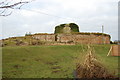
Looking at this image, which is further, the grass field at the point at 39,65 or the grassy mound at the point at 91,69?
the grass field at the point at 39,65

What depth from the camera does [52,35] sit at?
2017cm

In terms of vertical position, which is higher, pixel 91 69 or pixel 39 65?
pixel 91 69

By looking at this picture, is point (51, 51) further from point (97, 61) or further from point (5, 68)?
point (97, 61)

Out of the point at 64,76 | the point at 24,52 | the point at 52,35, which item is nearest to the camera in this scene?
the point at 64,76

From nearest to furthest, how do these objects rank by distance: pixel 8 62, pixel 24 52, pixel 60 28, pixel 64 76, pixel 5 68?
pixel 64 76
pixel 5 68
pixel 8 62
pixel 24 52
pixel 60 28

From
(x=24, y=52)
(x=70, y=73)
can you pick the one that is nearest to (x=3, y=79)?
(x=70, y=73)

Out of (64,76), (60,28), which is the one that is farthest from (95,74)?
(60,28)

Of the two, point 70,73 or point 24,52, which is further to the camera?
point 24,52

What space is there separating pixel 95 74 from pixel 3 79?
285cm

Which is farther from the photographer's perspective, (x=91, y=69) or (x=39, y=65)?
(x=39, y=65)

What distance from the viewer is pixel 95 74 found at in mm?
5637

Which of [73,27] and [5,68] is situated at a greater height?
[73,27]

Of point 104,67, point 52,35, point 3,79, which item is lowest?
point 3,79

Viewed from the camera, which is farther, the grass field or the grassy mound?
the grass field
